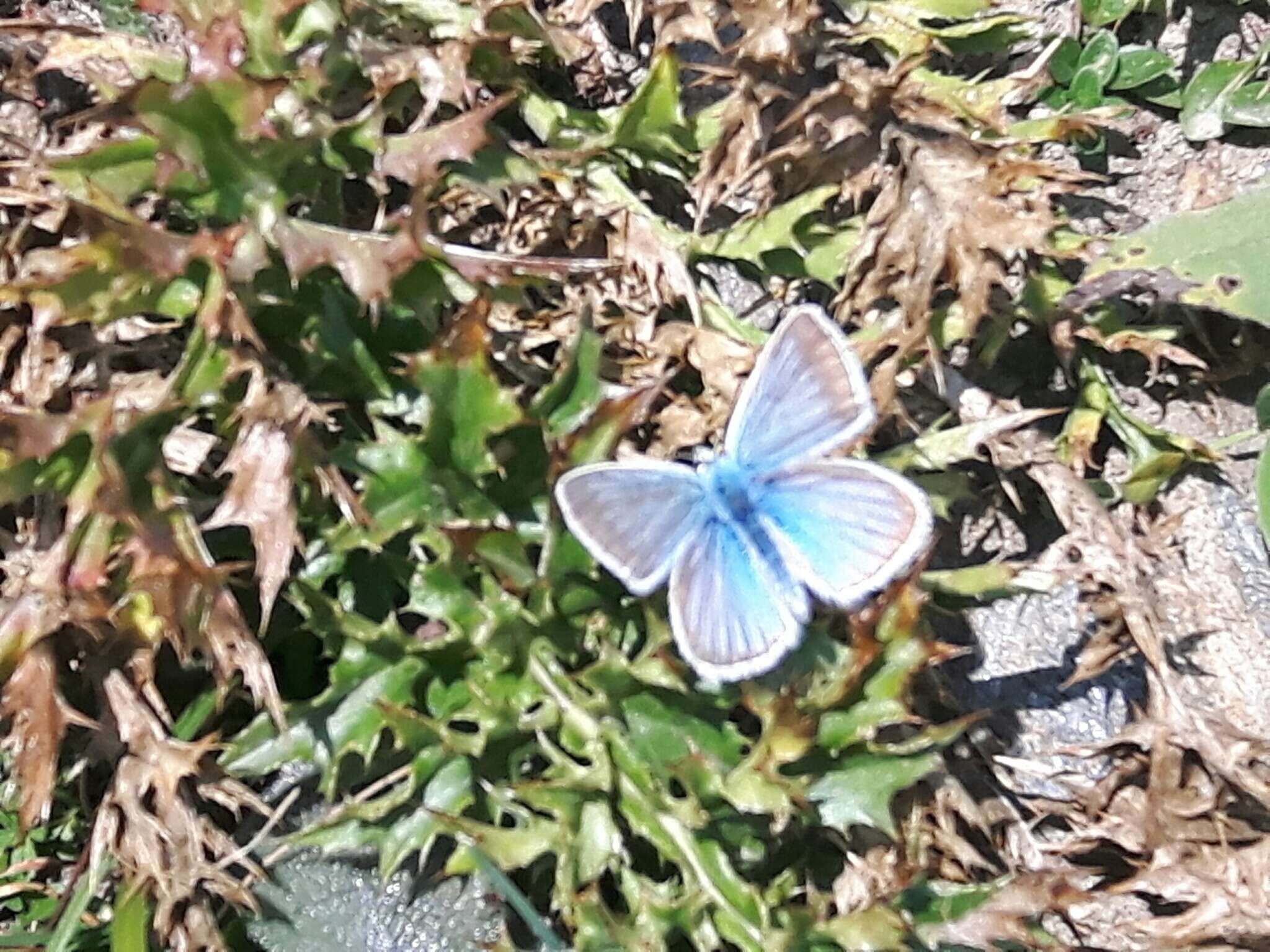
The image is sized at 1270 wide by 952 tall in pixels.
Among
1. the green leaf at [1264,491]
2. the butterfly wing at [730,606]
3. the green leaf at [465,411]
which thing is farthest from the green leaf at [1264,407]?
the green leaf at [465,411]

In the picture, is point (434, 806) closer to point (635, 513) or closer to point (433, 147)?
point (635, 513)

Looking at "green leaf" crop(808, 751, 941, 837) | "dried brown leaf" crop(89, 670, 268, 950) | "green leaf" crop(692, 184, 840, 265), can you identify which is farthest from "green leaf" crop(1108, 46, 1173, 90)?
"dried brown leaf" crop(89, 670, 268, 950)

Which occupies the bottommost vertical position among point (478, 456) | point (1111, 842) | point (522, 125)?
point (1111, 842)

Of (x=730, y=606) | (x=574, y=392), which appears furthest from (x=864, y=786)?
(x=574, y=392)

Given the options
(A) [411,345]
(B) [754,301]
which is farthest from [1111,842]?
(A) [411,345]

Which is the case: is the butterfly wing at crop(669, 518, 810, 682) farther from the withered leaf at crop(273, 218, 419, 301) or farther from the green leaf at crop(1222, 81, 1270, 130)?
the green leaf at crop(1222, 81, 1270, 130)

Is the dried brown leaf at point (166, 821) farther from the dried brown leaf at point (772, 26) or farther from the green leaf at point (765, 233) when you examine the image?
the dried brown leaf at point (772, 26)

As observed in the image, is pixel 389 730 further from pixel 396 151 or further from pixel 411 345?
pixel 396 151
